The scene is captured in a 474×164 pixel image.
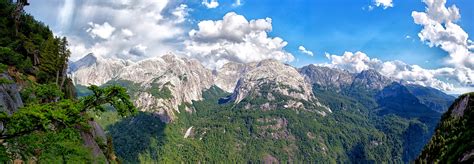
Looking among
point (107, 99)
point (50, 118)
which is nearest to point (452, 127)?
point (107, 99)

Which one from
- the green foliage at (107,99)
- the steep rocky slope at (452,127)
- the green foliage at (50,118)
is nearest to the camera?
the green foliage at (50,118)

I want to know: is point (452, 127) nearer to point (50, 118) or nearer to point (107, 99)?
point (107, 99)

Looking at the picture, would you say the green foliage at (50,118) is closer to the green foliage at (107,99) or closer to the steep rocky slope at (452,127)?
the green foliage at (107,99)

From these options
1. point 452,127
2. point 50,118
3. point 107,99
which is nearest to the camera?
point 50,118

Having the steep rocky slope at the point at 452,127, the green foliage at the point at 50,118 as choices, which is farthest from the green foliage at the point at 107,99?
the steep rocky slope at the point at 452,127

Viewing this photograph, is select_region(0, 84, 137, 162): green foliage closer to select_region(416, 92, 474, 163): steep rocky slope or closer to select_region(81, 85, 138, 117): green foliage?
select_region(81, 85, 138, 117): green foliage

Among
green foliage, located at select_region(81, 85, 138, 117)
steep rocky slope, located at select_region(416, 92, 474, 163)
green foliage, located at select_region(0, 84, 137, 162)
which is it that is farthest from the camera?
steep rocky slope, located at select_region(416, 92, 474, 163)

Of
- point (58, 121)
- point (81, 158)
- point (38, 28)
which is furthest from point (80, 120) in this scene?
point (38, 28)

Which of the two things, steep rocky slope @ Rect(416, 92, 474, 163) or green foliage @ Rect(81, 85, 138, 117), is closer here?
green foliage @ Rect(81, 85, 138, 117)

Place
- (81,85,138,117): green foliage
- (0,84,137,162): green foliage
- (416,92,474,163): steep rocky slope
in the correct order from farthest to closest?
(416,92,474,163): steep rocky slope, (81,85,138,117): green foliage, (0,84,137,162): green foliage

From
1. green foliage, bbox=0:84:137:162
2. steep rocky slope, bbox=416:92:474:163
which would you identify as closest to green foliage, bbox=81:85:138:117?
green foliage, bbox=0:84:137:162

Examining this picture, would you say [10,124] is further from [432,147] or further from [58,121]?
[432,147]
